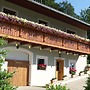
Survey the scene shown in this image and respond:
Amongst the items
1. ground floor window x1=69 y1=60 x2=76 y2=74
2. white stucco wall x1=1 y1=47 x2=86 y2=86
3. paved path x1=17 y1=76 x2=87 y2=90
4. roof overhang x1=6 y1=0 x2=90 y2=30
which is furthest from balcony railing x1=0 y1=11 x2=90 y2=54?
Result: paved path x1=17 y1=76 x2=87 y2=90

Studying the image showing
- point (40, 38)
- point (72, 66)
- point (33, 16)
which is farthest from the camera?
point (72, 66)

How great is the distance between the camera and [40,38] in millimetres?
21469

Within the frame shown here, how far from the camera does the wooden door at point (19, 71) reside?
21.3 meters

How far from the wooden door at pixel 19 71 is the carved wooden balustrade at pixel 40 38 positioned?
2.48 m

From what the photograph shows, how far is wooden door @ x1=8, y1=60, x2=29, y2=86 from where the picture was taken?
21339mm

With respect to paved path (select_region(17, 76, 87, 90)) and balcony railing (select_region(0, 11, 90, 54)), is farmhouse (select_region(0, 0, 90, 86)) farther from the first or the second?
paved path (select_region(17, 76, 87, 90))

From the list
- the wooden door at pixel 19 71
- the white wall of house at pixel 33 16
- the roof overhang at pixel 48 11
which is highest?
the roof overhang at pixel 48 11

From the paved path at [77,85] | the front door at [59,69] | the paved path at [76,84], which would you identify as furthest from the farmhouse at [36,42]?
the paved path at [77,85]

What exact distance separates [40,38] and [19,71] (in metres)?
3.22

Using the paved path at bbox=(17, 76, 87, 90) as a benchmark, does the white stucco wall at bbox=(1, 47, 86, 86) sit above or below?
above

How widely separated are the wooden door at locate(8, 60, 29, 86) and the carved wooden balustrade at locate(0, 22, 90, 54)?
2.48 meters

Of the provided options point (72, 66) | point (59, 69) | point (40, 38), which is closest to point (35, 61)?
point (40, 38)

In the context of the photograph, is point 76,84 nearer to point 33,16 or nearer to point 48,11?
point 48,11

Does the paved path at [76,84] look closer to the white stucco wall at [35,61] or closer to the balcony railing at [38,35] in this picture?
the white stucco wall at [35,61]
